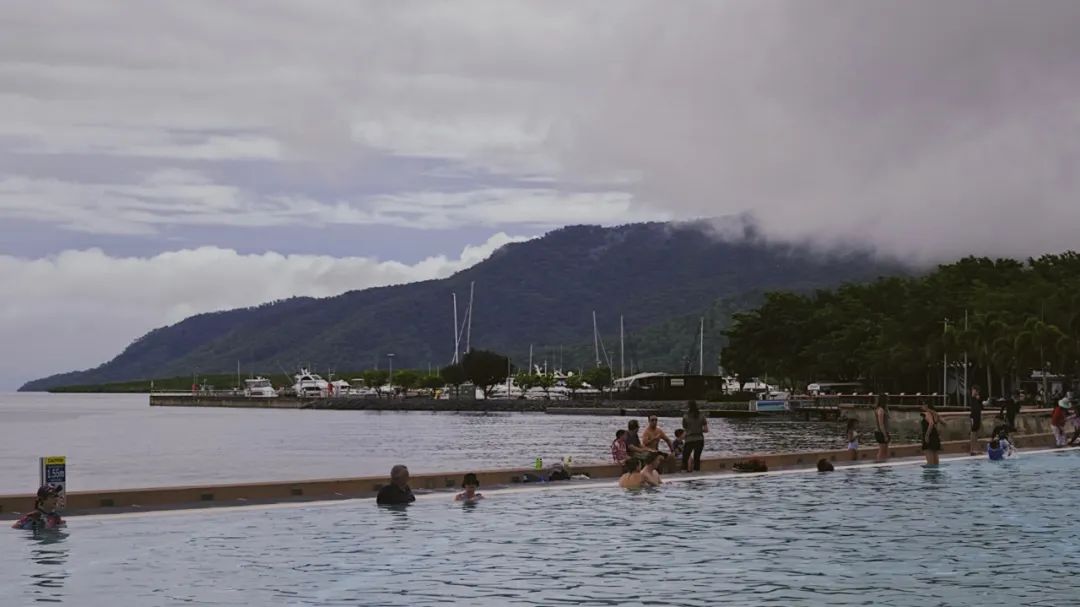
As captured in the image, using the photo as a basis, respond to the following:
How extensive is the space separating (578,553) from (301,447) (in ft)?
306

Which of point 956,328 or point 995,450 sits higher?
point 956,328

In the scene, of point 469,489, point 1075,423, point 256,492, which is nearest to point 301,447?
point 1075,423

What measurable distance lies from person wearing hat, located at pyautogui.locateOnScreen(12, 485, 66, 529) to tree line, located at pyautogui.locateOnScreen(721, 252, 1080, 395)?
360 ft

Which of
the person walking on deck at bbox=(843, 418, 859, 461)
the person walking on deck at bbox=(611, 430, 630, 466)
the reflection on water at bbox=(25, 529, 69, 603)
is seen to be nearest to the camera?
the reflection on water at bbox=(25, 529, 69, 603)

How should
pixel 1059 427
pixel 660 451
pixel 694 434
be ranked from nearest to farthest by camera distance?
pixel 694 434 → pixel 660 451 → pixel 1059 427

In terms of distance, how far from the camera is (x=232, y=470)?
8456cm

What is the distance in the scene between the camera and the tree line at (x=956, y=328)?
432ft

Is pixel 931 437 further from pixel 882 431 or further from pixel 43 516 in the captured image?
pixel 43 516

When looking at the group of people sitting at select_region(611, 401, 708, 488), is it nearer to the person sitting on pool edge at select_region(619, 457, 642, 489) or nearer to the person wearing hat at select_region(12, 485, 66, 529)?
the person sitting on pool edge at select_region(619, 457, 642, 489)

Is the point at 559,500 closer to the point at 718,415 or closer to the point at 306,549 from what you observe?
the point at 306,549

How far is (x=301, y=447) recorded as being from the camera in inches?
4624

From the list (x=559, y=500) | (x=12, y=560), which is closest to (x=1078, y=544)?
(x=559, y=500)

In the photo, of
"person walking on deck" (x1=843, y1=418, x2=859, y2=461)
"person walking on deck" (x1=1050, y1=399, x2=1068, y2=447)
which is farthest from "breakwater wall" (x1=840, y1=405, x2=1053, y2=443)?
"person walking on deck" (x1=843, y1=418, x2=859, y2=461)

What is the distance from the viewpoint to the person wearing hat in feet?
93.8
